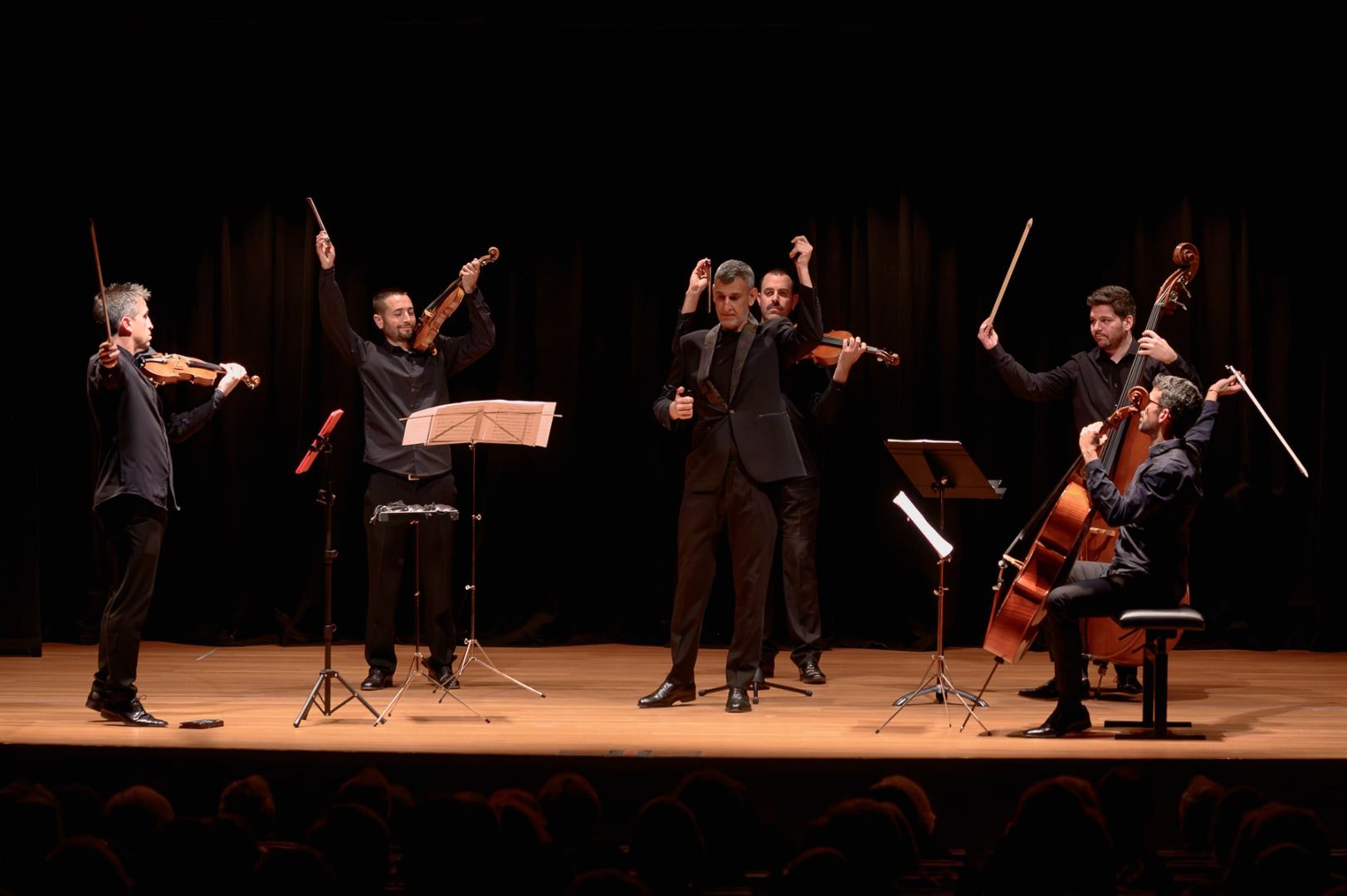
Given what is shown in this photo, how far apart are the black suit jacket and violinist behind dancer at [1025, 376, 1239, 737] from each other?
1130 mm

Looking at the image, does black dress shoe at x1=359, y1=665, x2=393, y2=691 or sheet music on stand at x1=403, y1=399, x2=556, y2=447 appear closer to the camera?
sheet music on stand at x1=403, y1=399, x2=556, y2=447

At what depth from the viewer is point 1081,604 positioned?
4.61 m

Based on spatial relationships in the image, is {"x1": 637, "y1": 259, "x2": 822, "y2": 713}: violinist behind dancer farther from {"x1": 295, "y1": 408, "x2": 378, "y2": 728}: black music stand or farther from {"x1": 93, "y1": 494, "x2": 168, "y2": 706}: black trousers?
{"x1": 93, "y1": 494, "x2": 168, "y2": 706}: black trousers

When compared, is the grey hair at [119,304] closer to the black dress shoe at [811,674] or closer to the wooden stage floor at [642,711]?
the wooden stage floor at [642,711]

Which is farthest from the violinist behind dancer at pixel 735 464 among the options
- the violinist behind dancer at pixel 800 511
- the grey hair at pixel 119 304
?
the grey hair at pixel 119 304

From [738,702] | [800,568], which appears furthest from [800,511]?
[738,702]

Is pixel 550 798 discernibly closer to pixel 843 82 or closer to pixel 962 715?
pixel 962 715

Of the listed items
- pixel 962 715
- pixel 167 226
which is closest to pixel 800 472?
pixel 962 715

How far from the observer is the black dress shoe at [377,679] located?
577 cm

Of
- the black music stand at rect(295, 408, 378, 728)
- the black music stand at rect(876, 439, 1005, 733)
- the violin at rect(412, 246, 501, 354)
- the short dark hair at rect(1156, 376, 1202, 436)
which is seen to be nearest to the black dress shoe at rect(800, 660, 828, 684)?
the black music stand at rect(876, 439, 1005, 733)

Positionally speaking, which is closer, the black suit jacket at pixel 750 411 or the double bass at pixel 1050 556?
the double bass at pixel 1050 556

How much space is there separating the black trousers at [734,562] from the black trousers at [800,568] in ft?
2.48

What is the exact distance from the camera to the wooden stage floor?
4.35 metres

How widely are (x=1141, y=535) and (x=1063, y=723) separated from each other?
0.69 metres
